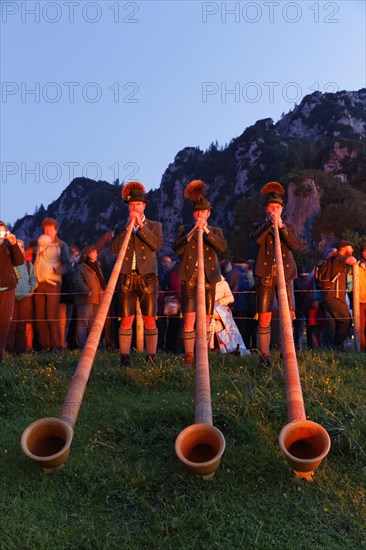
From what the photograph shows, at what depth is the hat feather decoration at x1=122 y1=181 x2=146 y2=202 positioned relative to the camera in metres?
7.57

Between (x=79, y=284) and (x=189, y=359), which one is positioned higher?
(x=79, y=284)

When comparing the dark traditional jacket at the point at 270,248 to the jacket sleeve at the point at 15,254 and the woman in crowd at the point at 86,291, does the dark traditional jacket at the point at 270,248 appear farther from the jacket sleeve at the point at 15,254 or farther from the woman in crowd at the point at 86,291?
the woman in crowd at the point at 86,291

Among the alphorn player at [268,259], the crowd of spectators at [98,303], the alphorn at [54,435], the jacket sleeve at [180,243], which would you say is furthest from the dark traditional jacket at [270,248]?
the alphorn at [54,435]

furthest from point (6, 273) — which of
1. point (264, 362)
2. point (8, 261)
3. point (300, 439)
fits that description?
point (300, 439)

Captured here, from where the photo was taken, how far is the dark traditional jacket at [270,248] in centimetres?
739

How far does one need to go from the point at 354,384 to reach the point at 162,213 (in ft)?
249

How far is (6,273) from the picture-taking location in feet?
26.7

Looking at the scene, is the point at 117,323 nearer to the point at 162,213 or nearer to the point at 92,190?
A: the point at 162,213

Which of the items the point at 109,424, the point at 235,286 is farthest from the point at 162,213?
the point at 109,424

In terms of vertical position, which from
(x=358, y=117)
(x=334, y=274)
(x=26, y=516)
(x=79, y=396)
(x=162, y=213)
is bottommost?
(x=26, y=516)

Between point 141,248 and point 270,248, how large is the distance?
1438 mm

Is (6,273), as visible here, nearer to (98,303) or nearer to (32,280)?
(32,280)

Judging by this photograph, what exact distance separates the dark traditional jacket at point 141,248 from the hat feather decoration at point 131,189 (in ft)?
1.31

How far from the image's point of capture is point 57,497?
13.0ft
